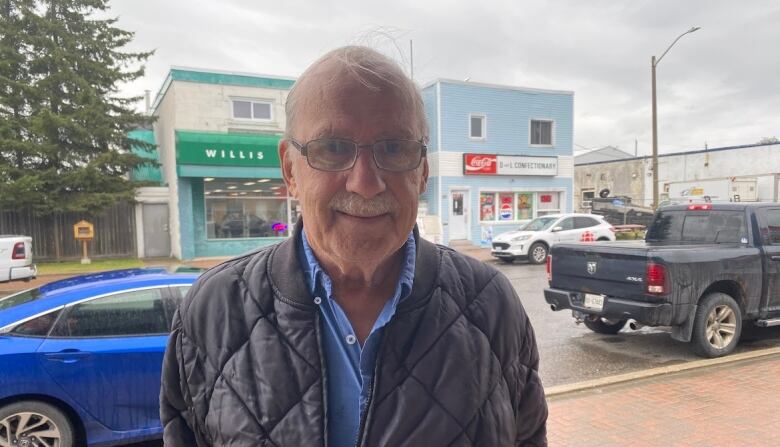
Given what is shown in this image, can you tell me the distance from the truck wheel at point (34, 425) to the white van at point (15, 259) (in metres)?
7.97

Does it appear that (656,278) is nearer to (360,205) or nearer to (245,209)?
(360,205)

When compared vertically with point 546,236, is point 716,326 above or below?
below

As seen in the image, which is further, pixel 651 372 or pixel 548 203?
pixel 548 203

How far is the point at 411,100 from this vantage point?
146 centimetres

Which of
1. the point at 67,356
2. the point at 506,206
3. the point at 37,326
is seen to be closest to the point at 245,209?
the point at 506,206

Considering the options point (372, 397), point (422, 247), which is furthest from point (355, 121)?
point (372, 397)

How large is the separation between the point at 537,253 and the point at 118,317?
12967 millimetres

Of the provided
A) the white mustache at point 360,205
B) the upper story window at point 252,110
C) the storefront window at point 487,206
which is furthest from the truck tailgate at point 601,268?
the storefront window at point 487,206

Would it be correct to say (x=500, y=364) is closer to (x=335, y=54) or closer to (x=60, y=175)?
(x=335, y=54)

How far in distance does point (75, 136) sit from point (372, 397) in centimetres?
1728

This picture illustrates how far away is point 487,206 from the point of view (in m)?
20.6

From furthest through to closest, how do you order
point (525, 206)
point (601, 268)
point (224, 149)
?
point (525, 206)
point (224, 149)
point (601, 268)

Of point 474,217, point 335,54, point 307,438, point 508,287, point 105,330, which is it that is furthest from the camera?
point 474,217

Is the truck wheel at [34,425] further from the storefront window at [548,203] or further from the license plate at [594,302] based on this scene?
the storefront window at [548,203]
